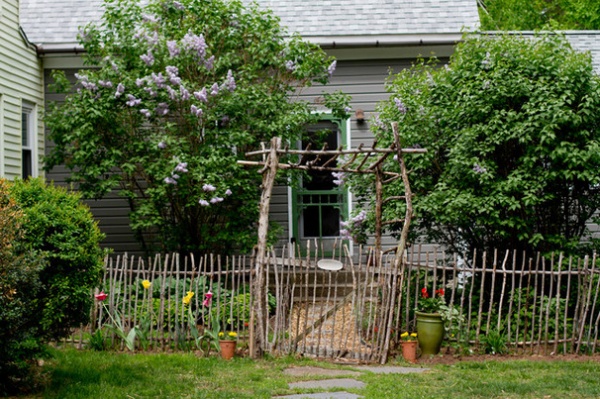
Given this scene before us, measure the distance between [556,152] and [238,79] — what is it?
498cm

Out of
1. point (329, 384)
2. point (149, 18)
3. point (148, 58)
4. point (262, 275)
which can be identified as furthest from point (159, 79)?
point (329, 384)

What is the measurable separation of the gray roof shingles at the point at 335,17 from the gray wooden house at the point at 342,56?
0.06 feet

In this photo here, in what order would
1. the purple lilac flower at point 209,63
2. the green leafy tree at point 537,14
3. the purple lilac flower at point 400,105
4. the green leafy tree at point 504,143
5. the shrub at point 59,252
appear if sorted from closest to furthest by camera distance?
1. the shrub at point 59,252
2. the green leafy tree at point 504,143
3. the purple lilac flower at point 400,105
4. the purple lilac flower at point 209,63
5. the green leafy tree at point 537,14

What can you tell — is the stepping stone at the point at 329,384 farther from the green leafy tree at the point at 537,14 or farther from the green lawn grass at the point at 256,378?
the green leafy tree at the point at 537,14

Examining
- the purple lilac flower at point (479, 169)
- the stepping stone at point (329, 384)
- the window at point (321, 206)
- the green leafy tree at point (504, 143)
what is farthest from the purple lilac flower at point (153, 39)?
the stepping stone at point (329, 384)

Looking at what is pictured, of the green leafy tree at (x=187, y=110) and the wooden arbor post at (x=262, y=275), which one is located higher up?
the green leafy tree at (x=187, y=110)

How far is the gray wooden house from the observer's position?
12.6m

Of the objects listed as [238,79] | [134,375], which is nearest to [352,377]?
[134,375]

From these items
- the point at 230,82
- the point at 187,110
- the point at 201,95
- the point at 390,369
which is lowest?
the point at 390,369

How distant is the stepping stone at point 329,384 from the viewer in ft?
22.9

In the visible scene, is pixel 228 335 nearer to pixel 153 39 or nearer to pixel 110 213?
pixel 153 39

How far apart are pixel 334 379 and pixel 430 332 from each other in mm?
1750

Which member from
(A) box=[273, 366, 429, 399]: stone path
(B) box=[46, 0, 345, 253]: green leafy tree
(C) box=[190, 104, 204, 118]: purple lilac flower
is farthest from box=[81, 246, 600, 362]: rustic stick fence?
(C) box=[190, 104, 204, 118]: purple lilac flower

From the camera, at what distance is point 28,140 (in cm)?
1236
